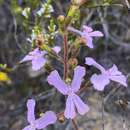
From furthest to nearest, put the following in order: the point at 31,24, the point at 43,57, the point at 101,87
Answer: the point at 31,24 < the point at 43,57 < the point at 101,87

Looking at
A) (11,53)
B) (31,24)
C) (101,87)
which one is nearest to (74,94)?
(101,87)

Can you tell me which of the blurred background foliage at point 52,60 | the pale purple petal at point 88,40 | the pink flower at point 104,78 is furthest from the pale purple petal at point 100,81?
the blurred background foliage at point 52,60

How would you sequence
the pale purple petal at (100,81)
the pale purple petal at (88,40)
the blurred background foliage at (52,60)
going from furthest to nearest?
1. the blurred background foliage at (52,60)
2. the pale purple petal at (88,40)
3. the pale purple petal at (100,81)

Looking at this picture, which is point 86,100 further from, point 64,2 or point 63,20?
point 63,20

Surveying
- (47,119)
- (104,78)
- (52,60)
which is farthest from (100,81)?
(52,60)

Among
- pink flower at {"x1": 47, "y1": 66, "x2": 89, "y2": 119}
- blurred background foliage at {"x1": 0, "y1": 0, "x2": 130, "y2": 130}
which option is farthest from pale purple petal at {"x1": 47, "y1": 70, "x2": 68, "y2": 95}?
blurred background foliage at {"x1": 0, "y1": 0, "x2": 130, "y2": 130}

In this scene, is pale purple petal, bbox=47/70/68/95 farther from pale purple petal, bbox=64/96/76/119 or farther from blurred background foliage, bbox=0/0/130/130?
blurred background foliage, bbox=0/0/130/130

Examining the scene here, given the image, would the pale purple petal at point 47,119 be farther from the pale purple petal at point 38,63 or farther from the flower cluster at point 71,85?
the pale purple petal at point 38,63

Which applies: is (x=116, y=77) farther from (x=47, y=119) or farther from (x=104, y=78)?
(x=47, y=119)
